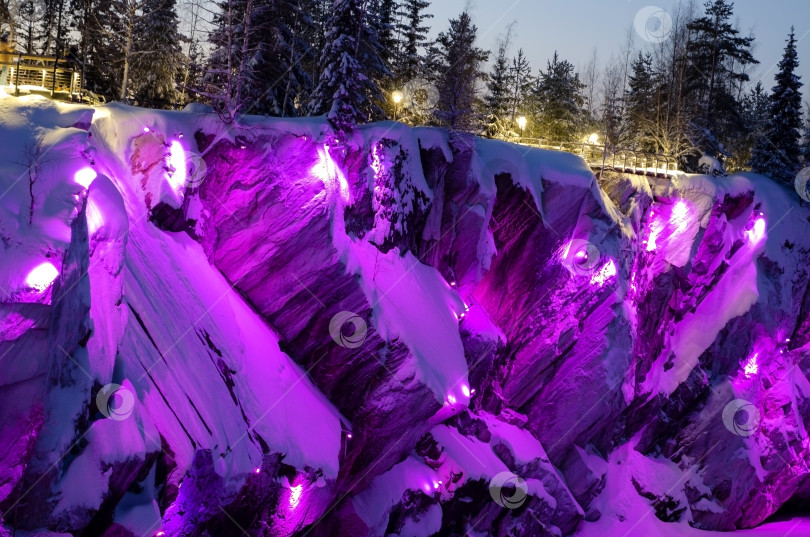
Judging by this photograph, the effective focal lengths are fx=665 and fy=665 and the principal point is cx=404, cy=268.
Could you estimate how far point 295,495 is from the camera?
47.3 ft

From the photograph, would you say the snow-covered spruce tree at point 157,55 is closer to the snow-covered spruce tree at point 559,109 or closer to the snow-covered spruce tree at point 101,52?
the snow-covered spruce tree at point 101,52

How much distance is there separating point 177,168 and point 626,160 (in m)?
21.2

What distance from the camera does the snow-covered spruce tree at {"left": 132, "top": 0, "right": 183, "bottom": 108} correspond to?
→ 93.0ft

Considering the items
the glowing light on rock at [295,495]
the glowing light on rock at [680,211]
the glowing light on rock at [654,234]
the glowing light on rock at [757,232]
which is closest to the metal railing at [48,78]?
the glowing light on rock at [295,495]

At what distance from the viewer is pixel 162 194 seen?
50.1 feet

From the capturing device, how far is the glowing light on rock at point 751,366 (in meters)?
26.4

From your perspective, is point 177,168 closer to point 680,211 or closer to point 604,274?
point 604,274

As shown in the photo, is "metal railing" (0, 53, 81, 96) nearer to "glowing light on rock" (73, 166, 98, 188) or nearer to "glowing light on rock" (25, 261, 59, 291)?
"glowing light on rock" (73, 166, 98, 188)

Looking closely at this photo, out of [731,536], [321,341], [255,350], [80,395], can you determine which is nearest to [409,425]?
[321,341]

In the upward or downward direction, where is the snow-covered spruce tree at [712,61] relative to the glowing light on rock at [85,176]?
upward

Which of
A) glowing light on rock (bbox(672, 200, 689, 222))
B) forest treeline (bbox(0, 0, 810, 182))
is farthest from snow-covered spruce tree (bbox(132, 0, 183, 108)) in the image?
glowing light on rock (bbox(672, 200, 689, 222))

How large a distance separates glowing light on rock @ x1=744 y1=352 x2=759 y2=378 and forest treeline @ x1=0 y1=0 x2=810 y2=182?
350 inches

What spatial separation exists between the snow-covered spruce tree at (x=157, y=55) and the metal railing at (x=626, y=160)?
15780mm

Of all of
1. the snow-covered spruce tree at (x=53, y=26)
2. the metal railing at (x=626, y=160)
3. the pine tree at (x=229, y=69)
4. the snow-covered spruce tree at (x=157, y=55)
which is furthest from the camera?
the snow-covered spruce tree at (x=53, y=26)
